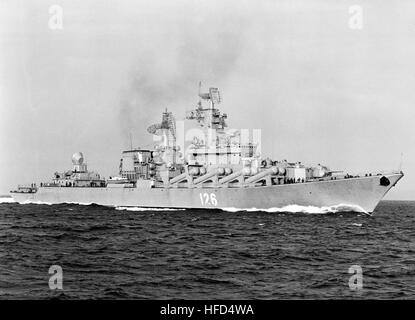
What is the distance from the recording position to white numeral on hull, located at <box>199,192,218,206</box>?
4275cm

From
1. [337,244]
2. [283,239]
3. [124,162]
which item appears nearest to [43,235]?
[283,239]

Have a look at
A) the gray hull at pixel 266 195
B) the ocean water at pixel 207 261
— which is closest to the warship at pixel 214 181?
the gray hull at pixel 266 195

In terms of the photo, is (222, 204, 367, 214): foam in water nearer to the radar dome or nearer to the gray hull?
the gray hull

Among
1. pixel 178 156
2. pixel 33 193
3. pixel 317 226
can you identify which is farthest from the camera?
pixel 33 193

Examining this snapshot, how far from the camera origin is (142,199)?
49.8 metres

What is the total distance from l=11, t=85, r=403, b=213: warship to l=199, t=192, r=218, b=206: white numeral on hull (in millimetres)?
60

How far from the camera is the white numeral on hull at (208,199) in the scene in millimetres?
42750

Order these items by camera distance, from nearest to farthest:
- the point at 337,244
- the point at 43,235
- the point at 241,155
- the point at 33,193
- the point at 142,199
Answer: the point at 337,244 → the point at 43,235 → the point at 241,155 → the point at 142,199 → the point at 33,193

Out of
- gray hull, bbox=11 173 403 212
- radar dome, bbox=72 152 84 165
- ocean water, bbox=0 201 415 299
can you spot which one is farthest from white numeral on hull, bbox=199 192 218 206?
radar dome, bbox=72 152 84 165

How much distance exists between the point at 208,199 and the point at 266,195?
607 centimetres

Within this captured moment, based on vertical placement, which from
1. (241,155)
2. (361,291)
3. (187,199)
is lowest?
(361,291)

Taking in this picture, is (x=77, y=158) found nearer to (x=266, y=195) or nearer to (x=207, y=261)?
(x=266, y=195)

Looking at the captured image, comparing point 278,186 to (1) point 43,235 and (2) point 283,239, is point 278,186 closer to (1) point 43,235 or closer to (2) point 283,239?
(2) point 283,239

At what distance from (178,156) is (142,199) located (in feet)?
21.5
